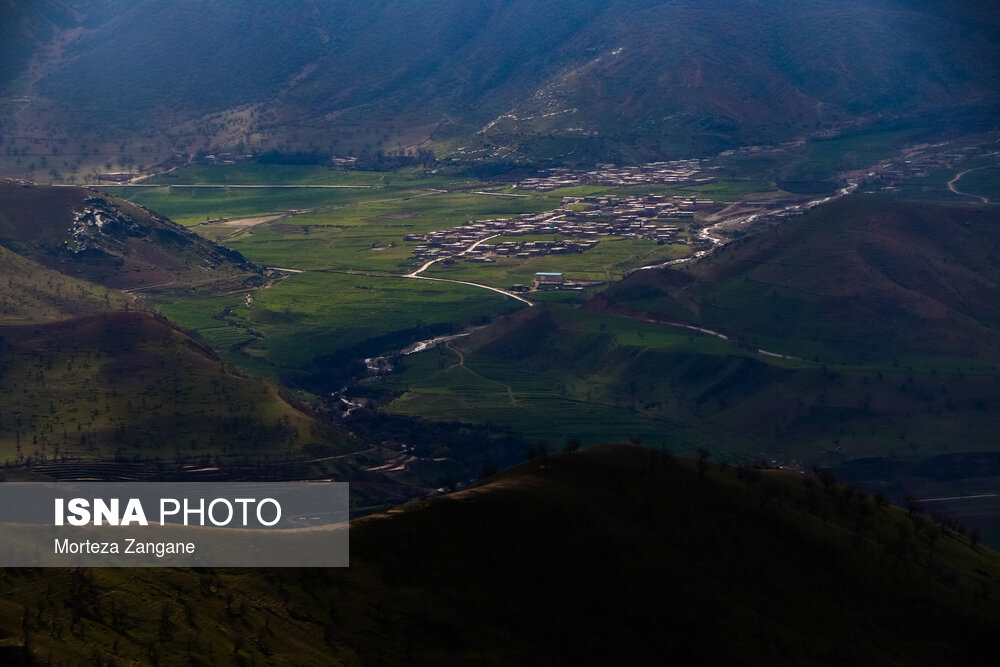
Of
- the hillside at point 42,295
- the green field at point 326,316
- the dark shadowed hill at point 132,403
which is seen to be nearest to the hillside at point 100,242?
the green field at point 326,316

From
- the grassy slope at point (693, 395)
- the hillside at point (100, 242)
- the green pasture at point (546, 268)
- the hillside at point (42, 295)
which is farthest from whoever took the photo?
the green pasture at point (546, 268)

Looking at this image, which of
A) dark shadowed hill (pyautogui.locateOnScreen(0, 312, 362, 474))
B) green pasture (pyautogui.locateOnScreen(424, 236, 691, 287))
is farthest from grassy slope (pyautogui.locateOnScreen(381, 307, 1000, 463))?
green pasture (pyautogui.locateOnScreen(424, 236, 691, 287))

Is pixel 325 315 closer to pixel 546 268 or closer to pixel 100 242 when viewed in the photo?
pixel 546 268

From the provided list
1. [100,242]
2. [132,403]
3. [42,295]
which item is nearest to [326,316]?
[42,295]

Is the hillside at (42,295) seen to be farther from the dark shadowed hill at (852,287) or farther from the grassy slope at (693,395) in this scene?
the dark shadowed hill at (852,287)

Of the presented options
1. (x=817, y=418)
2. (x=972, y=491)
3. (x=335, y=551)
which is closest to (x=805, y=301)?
(x=817, y=418)

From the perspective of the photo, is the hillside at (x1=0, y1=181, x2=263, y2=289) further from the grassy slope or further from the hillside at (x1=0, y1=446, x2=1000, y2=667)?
the hillside at (x1=0, y1=446, x2=1000, y2=667)
